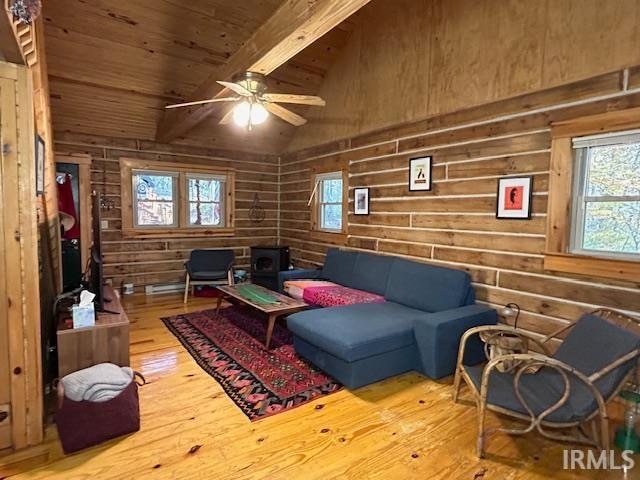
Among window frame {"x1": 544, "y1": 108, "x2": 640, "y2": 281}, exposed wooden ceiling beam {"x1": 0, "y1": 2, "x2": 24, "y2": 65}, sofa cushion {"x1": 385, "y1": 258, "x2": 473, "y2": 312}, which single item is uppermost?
exposed wooden ceiling beam {"x1": 0, "y1": 2, "x2": 24, "y2": 65}

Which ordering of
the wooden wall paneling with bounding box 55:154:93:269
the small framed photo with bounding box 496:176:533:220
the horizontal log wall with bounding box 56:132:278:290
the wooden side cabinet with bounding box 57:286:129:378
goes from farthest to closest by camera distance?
1. the horizontal log wall with bounding box 56:132:278:290
2. the wooden wall paneling with bounding box 55:154:93:269
3. the small framed photo with bounding box 496:176:533:220
4. the wooden side cabinet with bounding box 57:286:129:378

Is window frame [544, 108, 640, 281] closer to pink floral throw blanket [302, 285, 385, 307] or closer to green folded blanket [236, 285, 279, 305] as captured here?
pink floral throw blanket [302, 285, 385, 307]

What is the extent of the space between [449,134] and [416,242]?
1.17 meters

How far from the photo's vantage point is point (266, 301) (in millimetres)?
3699

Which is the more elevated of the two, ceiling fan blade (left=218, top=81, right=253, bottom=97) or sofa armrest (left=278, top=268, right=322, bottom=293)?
ceiling fan blade (left=218, top=81, right=253, bottom=97)

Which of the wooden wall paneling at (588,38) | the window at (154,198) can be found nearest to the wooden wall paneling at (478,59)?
the wooden wall paneling at (588,38)

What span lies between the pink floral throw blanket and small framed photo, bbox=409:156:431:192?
127 centimetres

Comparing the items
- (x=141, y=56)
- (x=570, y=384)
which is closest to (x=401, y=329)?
(x=570, y=384)

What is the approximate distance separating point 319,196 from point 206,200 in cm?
195

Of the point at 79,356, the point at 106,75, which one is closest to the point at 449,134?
the point at 79,356

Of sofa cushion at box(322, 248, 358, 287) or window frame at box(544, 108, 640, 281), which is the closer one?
window frame at box(544, 108, 640, 281)

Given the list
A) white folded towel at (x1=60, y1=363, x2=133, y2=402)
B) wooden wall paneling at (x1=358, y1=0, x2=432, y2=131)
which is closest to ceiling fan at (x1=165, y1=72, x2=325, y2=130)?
wooden wall paneling at (x1=358, y1=0, x2=432, y2=131)

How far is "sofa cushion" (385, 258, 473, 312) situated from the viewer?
3.28 m

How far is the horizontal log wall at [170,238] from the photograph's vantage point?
16.8 feet
